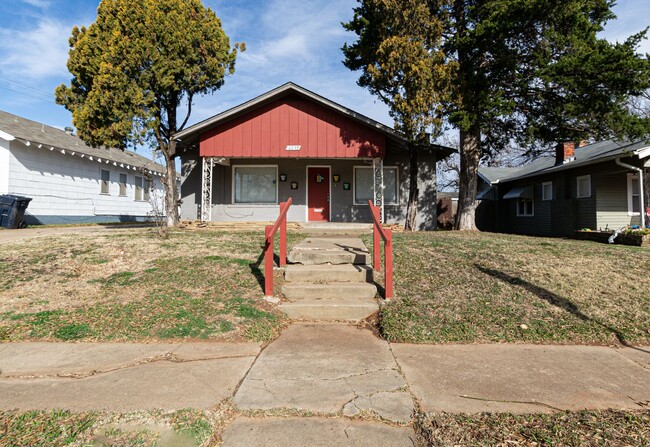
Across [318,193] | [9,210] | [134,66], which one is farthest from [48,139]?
[318,193]

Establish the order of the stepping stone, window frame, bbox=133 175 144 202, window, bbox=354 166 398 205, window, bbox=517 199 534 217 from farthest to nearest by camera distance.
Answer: window frame, bbox=133 175 144 202 < window, bbox=517 199 534 217 < window, bbox=354 166 398 205 < the stepping stone

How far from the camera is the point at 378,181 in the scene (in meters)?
14.0

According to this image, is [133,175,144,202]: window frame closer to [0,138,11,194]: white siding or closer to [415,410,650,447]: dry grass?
[0,138,11,194]: white siding

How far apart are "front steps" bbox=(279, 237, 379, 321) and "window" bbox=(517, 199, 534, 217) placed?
14.9 meters

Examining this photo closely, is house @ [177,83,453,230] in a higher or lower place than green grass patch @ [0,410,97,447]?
higher

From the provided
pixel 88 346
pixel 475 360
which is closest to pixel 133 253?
pixel 88 346

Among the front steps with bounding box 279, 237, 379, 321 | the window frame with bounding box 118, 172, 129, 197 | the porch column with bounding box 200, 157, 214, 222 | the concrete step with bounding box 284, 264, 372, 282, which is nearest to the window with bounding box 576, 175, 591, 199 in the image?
the front steps with bounding box 279, 237, 379, 321

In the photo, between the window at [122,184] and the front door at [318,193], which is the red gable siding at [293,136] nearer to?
the front door at [318,193]

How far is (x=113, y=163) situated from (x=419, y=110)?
16195 mm

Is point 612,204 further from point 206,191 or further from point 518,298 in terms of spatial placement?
point 206,191

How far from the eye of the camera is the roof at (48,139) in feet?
47.9

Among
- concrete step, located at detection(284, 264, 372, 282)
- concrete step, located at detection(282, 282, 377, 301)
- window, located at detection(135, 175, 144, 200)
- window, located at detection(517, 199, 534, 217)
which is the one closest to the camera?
concrete step, located at detection(282, 282, 377, 301)

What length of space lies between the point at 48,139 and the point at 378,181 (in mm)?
14688

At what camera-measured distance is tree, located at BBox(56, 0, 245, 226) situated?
37.7 feet
